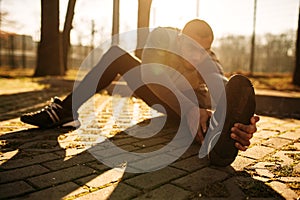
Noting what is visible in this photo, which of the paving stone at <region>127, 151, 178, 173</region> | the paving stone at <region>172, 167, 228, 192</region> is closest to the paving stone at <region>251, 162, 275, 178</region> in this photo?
the paving stone at <region>172, 167, 228, 192</region>

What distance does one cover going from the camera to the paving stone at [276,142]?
2426 mm

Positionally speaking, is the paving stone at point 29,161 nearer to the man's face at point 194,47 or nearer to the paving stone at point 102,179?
the paving stone at point 102,179

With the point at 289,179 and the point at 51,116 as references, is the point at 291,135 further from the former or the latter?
the point at 51,116

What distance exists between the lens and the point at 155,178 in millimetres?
1632

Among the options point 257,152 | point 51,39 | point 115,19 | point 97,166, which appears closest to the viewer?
point 97,166

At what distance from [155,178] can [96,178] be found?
32cm

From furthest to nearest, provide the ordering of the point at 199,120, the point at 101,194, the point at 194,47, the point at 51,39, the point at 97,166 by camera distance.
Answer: the point at 51,39 → the point at 194,47 → the point at 199,120 → the point at 97,166 → the point at 101,194

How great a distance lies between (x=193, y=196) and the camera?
1.41 m

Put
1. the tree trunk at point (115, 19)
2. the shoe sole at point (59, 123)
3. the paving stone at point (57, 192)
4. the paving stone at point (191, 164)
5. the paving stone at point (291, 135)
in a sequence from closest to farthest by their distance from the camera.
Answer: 1. the paving stone at point (57, 192)
2. the paving stone at point (191, 164)
3. the shoe sole at point (59, 123)
4. the paving stone at point (291, 135)
5. the tree trunk at point (115, 19)

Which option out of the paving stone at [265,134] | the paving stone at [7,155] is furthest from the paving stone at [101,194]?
the paving stone at [265,134]

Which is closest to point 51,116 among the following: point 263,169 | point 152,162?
point 152,162

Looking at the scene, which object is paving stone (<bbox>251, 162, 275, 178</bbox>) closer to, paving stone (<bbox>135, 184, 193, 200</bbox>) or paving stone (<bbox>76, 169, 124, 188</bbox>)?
paving stone (<bbox>135, 184, 193, 200</bbox>)

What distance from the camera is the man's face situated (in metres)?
2.46

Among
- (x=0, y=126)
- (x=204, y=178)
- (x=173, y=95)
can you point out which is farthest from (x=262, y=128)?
(x=0, y=126)
